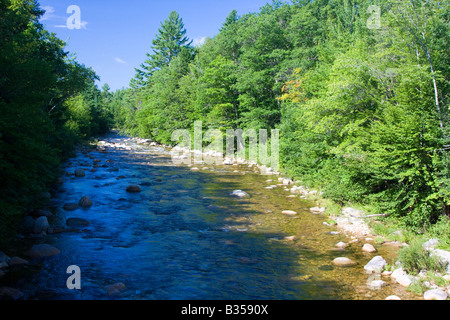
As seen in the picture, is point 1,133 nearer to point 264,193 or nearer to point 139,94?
point 264,193

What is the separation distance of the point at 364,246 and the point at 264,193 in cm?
886

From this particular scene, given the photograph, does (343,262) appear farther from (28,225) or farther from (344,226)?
(28,225)

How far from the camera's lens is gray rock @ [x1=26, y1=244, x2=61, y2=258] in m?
9.84

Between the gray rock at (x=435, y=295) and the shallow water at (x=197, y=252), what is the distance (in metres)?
0.38

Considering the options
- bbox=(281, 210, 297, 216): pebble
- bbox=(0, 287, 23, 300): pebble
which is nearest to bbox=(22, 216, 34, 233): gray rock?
bbox=(0, 287, 23, 300): pebble

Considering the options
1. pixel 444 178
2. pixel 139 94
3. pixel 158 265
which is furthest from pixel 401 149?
pixel 139 94

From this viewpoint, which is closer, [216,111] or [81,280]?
[81,280]

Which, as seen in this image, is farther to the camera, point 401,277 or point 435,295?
point 401,277

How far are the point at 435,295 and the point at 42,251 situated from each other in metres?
11.0

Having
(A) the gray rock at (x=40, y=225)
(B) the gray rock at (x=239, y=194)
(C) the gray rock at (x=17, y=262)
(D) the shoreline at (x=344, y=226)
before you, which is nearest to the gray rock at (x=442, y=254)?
(D) the shoreline at (x=344, y=226)

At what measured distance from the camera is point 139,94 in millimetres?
83375

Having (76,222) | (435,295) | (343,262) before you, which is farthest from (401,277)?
(76,222)

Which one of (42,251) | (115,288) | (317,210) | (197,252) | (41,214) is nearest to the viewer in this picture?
(115,288)

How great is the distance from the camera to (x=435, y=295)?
24.5 feet
